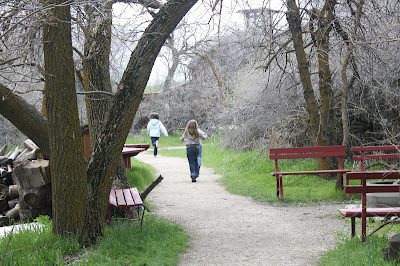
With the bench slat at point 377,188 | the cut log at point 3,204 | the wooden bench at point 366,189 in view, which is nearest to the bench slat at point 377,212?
the wooden bench at point 366,189

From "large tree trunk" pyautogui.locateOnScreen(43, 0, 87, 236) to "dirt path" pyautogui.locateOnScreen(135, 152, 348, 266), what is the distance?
148 cm

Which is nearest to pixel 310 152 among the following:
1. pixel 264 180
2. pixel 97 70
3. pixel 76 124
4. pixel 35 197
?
pixel 264 180

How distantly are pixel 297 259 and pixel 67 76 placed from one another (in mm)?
3410

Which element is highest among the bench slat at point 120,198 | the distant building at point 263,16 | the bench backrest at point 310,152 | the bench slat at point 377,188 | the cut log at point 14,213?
the distant building at point 263,16

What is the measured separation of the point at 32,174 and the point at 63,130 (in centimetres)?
238

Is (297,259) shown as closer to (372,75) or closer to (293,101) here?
(372,75)

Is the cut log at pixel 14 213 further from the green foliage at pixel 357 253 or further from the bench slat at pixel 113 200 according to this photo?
the green foliage at pixel 357 253

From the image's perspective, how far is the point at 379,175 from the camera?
5.65m

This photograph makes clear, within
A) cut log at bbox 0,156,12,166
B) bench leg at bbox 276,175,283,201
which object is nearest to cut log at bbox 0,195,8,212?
cut log at bbox 0,156,12,166

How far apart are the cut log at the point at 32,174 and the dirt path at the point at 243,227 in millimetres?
2127

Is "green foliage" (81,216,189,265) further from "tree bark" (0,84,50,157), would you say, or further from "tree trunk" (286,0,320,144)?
"tree trunk" (286,0,320,144)

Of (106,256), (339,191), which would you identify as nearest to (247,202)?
(339,191)

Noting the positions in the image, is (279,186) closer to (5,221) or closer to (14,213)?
(14,213)

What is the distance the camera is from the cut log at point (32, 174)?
7.60 meters
